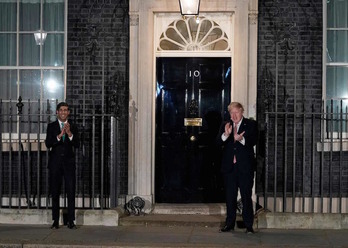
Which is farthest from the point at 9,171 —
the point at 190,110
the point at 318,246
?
the point at 318,246

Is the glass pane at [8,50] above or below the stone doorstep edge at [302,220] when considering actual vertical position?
above

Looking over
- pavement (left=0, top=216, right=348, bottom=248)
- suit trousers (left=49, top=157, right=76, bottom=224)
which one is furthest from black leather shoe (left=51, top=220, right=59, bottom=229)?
suit trousers (left=49, top=157, right=76, bottom=224)

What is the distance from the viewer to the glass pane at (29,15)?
12164 millimetres

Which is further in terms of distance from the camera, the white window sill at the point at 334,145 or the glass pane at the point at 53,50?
the glass pane at the point at 53,50

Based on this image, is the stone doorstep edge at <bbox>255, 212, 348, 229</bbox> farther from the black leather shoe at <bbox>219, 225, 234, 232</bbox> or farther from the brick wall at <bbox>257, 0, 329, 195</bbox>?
the brick wall at <bbox>257, 0, 329, 195</bbox>

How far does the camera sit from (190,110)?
11.8 m

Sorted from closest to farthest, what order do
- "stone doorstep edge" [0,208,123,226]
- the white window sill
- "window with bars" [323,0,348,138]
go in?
1. "stone doorstep edge" [0,208,123,226]
2. the white window sill
3. "window with bars" [323,0,348,138]

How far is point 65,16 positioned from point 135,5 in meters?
1.18

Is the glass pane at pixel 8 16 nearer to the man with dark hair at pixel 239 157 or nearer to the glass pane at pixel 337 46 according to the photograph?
the man with dark hair at pixel 239 157

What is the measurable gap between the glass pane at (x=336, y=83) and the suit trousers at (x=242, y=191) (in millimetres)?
2511

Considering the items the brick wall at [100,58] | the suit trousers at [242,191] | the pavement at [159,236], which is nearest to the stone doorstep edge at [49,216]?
the pavement at [159,236]

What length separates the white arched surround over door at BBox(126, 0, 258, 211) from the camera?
1154cm

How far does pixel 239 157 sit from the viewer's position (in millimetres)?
10156

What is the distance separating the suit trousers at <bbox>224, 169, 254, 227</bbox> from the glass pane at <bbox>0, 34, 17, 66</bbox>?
420cm
